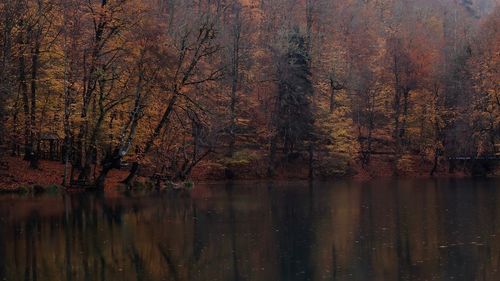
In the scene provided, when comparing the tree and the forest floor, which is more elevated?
the tree

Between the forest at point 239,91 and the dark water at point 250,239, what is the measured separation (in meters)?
8.23

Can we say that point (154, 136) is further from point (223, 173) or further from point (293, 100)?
point (293, 100)

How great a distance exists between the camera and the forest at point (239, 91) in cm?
3478

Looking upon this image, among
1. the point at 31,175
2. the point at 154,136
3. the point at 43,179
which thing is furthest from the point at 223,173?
the point at 31,175

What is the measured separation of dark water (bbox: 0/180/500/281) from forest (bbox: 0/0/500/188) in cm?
823

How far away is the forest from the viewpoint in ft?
114

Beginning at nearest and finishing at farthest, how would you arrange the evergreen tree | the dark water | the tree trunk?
the dark water, the tree trunk, the evergreen tree

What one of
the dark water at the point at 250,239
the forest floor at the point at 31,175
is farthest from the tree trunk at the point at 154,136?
the dark water at the point at 250,239

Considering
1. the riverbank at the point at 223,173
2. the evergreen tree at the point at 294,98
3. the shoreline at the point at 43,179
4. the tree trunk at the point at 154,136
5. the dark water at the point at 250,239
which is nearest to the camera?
the dark water at the point at 250,239

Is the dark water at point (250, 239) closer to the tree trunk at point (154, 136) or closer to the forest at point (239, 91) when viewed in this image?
the tree trunk at point (154, 136)

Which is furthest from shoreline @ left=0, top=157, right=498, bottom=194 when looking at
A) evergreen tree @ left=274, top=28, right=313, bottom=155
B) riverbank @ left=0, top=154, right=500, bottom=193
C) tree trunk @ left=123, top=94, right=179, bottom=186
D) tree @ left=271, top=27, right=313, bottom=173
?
evergreen tree @ left=274, top=28, right=313, bottom=155

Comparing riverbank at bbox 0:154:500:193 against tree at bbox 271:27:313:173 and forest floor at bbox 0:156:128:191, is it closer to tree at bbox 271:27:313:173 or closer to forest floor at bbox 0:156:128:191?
forest floor at bbox 0:156:128:191

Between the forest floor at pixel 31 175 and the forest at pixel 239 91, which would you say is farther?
the forest at pixel 239 91

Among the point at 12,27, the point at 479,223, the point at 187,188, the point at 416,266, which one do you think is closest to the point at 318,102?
the point at 187,188
